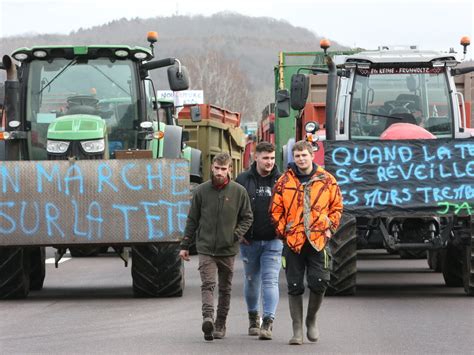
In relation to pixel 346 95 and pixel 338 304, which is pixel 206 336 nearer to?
pixel 338 304

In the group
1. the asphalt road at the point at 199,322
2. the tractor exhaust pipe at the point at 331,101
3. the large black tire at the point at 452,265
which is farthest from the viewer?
the large black tire at the point at 452,265

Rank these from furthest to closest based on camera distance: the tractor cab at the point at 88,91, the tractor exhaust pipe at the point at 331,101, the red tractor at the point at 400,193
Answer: the tractor cab at the point at 88,91 < the tractor exhaust pipe at the point at 331,101 < the red tractor at the point at 400,193

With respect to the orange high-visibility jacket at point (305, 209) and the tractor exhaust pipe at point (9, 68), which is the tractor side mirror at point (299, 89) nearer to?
the tractor exhaust pipe at point (9, 68)

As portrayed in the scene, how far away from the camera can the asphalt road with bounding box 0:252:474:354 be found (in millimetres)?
10898

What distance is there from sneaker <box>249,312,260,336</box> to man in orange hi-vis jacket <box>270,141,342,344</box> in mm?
615

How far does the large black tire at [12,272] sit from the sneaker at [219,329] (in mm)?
4037

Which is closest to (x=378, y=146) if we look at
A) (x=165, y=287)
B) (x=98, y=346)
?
(x=165, y=287)

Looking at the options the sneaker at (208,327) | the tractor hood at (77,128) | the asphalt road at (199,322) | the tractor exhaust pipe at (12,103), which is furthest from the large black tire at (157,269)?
the sneaker at (208,327)

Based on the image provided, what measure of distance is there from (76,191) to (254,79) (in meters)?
171

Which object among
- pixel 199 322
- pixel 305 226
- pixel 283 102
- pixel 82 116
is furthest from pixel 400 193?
pixel 305 226

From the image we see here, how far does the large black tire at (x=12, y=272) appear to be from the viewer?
14883 millimetres

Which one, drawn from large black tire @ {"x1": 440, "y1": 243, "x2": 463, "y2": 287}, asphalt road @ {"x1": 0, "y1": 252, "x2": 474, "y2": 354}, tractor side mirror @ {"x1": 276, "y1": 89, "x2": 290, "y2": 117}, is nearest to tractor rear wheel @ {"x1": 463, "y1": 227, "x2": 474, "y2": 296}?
asphalt road @ {"x1": 0, "y1": 252, "x2": 474, "y2": 354}

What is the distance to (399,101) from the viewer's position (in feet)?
53.5

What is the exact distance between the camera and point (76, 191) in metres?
14.4
